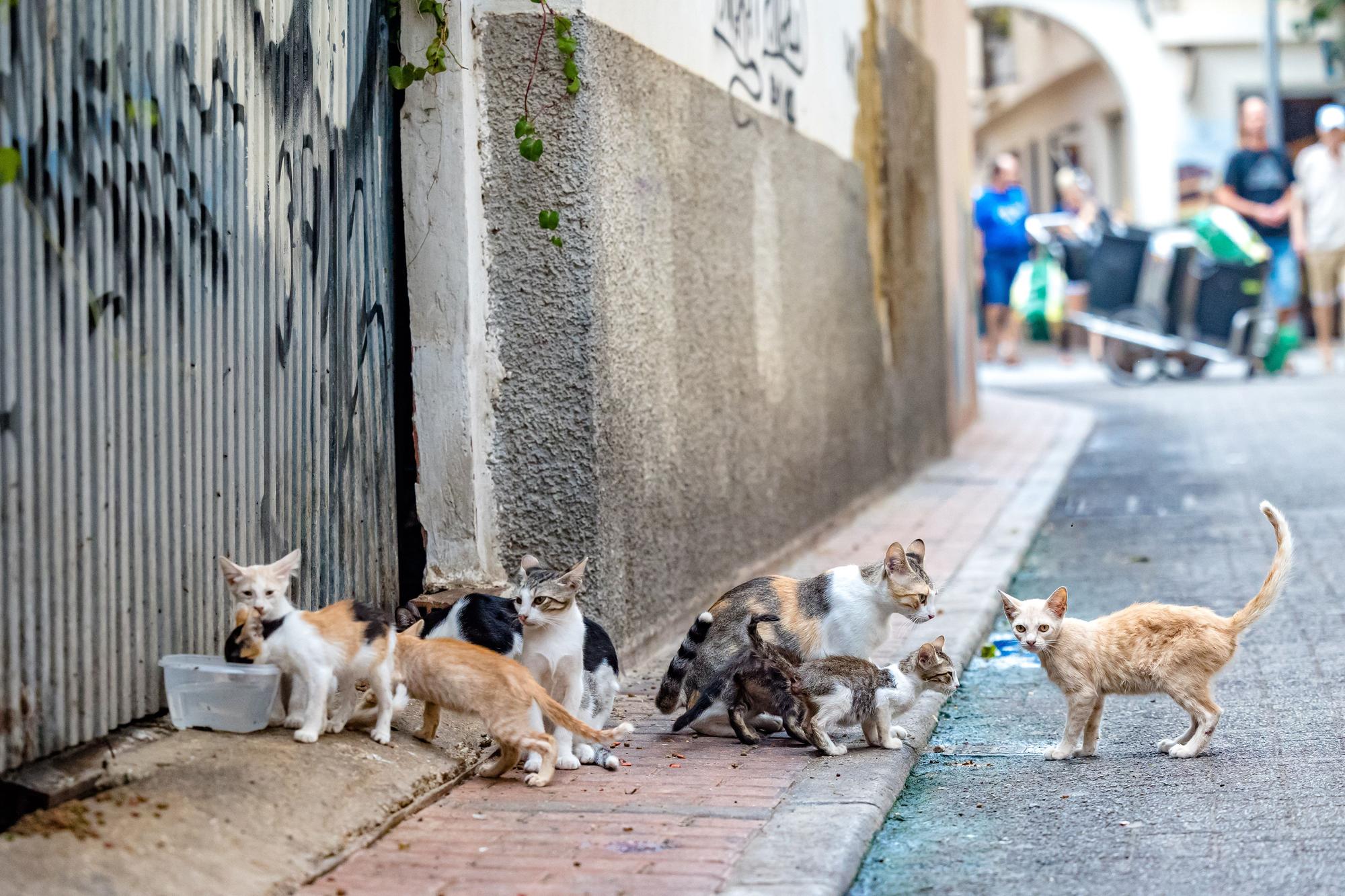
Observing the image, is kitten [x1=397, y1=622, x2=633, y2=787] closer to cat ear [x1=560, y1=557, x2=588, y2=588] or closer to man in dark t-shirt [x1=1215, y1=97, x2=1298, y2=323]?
cat ear [x1=560, y1=557, x2=588, y2=588]

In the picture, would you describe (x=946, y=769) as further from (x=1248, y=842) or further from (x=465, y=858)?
(x=465, y=858)

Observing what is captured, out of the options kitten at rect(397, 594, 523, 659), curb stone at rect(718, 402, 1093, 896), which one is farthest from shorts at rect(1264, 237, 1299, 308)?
kitten at rect(397, 594, 523, 659)

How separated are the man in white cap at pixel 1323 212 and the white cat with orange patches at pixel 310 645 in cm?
1461

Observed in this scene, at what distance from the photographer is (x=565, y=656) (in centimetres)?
455

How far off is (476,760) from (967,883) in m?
1.48

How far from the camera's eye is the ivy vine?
5059mm

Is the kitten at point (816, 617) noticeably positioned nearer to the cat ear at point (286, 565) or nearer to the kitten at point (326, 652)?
the kitten at point (326, 652)

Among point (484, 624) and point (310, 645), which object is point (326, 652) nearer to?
point (310, 645)

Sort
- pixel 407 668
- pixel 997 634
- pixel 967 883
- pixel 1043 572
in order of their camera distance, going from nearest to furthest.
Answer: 1. pixel 967 883
2. pixel 407 668
3. pixel 997 634
4. pixel 1043 572

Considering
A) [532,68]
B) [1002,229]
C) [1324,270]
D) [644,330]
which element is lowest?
[644,330]

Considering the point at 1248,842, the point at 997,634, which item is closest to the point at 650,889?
the point at 1248,842

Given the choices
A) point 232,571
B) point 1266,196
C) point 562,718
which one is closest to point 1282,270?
point 1266,196

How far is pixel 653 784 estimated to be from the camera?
4332mm

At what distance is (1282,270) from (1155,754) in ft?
46.4
